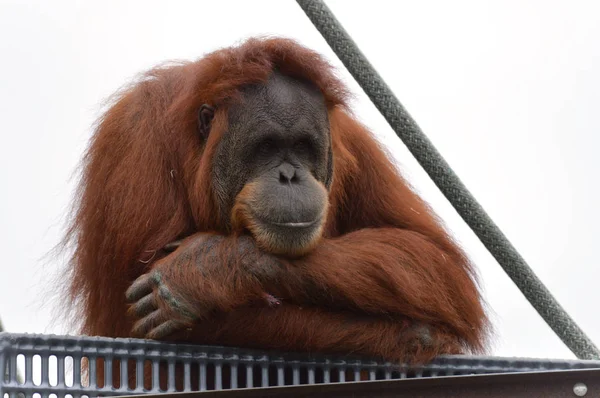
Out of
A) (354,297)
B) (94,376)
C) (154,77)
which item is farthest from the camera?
(154,77)

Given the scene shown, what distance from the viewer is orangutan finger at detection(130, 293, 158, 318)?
2.18 m

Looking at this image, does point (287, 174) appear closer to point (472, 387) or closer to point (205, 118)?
point (205, 118)

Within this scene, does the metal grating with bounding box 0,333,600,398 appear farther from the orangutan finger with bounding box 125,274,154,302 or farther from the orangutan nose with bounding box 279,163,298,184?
the orangutan nose with bounding box 279,163,298,184

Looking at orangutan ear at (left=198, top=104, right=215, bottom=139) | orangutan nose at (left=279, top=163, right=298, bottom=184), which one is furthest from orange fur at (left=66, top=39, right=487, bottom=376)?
orangutan nose at (left=279, top=163, right=298, bottom=184)

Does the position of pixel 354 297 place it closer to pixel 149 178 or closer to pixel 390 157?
pixel 149 178

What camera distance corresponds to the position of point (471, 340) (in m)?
2.48

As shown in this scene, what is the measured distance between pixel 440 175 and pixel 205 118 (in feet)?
2.30

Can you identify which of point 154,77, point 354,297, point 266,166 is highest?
point 154,77

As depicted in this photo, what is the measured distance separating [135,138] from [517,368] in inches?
49.6

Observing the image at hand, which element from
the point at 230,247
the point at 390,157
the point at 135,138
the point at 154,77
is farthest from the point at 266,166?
A: the point at 390,157

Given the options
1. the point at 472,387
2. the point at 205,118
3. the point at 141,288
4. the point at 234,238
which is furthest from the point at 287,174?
the point at 472,387

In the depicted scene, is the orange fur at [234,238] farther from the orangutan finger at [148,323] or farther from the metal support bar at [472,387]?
the metal support bar at [472,387]

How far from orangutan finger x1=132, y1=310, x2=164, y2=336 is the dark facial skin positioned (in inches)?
13.1

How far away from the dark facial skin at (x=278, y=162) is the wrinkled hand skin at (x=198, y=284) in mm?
84
